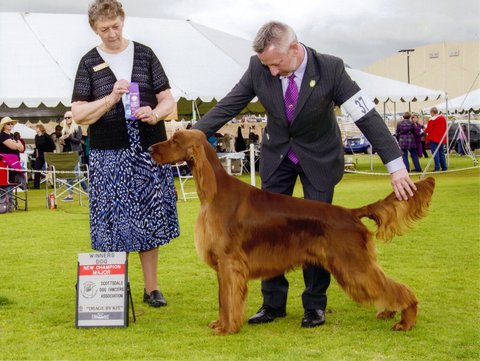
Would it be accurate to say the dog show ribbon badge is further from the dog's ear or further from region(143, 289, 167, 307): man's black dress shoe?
region(143, 289, 167, 307): man's black dress shoe

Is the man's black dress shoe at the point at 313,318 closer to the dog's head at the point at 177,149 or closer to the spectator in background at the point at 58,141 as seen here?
the dog's head at the point at 177,149

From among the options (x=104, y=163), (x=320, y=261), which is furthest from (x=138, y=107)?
(x=320, y=261)

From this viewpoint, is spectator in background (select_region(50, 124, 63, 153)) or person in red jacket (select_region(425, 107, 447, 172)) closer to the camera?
spectator in background (select_region(50, 124, 63, 153))

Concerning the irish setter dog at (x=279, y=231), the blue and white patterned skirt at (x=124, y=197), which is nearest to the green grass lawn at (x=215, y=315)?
the irish setter dog at (x=279, y=231)

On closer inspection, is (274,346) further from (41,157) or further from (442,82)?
(442,82)

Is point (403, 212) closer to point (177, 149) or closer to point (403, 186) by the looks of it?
point (403, 186)

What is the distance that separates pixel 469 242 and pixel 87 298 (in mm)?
4054

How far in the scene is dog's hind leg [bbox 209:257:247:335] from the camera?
11.8 feet

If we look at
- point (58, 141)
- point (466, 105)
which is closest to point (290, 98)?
point (58, 141)

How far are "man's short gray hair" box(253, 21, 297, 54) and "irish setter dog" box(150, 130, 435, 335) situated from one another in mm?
561

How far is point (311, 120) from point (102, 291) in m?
1.54

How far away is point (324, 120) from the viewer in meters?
3.86

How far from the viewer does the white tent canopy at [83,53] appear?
1416 centimetres

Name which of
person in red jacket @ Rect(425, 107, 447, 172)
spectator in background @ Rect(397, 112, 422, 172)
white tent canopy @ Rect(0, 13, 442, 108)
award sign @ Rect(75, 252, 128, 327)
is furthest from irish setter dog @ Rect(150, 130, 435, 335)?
person in red jacket @ Rect(425, 107, 447, 172)
